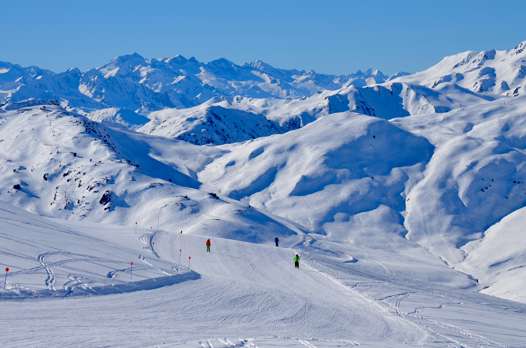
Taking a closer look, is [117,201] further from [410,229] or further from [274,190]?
[410,229]

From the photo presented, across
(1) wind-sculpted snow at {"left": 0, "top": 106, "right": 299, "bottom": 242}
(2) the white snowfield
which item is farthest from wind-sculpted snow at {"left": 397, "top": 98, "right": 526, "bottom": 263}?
(2) the white snowfield

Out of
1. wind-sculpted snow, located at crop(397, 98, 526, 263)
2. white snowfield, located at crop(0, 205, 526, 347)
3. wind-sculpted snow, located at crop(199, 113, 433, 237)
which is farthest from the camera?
wind-sculpted snow, located at crop(199, 113, 433, 237)

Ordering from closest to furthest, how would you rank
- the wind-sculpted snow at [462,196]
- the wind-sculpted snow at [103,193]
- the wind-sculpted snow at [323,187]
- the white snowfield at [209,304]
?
the white snowfield at [209,304] < the wind-sculpted snow at [103,193] < the wind-sculpted snow at [462,196] < the wind-sculpted snow at [323,187]

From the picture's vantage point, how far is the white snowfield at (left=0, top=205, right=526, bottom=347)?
29406 mm

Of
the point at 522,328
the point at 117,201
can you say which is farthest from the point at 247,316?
the point at 117,201

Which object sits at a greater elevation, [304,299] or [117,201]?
[117,201]

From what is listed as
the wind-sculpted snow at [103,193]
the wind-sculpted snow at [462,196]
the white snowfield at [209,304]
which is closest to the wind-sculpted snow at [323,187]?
the wind-sculpted snow at [462,196]

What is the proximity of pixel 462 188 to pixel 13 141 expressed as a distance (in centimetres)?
11549

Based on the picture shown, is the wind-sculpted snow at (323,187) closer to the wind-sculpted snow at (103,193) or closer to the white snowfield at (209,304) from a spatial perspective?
the wind-sculpted snow at (103,193)

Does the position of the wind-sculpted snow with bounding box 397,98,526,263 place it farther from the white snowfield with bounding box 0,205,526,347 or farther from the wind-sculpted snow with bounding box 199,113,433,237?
the white snowfield with bounding box 0,205,526,347

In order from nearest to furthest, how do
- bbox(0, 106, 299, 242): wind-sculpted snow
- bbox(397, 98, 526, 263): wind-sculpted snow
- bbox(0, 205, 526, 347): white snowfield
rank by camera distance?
1. bbox(0, 205, 526, 347): white snowfield
2. bbox(0, 106, 299, 242): wind-sculpted snow
3. bbox(397, 98, 526, 263): wind-sculpted snow

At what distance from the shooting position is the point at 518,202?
7077 inches

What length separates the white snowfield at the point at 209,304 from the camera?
29406 millimetres

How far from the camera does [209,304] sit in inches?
1470
